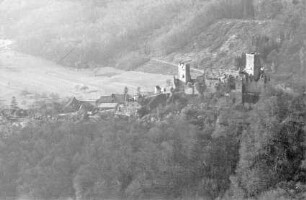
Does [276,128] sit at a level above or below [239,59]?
below

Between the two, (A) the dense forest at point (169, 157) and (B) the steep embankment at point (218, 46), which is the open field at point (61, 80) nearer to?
(B) the steep embankment at point (218, 46)

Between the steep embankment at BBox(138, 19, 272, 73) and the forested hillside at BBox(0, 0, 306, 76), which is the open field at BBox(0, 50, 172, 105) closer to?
the forested hillside at BBox(0, 0, 306, 76)

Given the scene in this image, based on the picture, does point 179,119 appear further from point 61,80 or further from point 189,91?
point 61,80

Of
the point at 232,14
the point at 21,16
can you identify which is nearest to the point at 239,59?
the point at 232,14

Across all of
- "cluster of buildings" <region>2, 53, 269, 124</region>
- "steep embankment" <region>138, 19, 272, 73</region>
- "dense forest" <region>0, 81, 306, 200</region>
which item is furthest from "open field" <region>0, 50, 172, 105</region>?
"dense forest" <region>0, 81, 306, 200</region>

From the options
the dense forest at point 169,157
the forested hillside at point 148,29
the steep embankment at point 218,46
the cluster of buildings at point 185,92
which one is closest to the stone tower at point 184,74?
the cluster of buildings at point 185,92

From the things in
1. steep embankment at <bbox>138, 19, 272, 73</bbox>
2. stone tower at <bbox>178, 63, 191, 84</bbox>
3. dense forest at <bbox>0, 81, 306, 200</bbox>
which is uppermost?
steep embankment at <bbox>138, 19, 272, 73</bbox>

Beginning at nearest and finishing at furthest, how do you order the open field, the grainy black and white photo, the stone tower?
the grainy black and white photo, the stone tower, the open field

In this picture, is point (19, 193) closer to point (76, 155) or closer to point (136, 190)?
point (76, 155)
